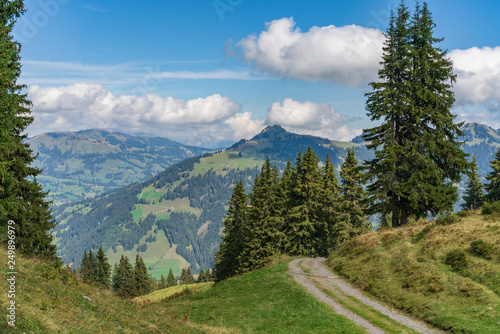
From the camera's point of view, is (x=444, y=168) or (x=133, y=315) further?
(x=444, y=168)

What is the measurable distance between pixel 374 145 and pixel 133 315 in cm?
2828

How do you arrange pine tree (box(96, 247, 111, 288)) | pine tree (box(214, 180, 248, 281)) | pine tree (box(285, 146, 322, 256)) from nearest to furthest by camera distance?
pine tree (box(285, 146, 322, 256)) < pine tree (box(214, 180, 248, 281)) < pine tree (box(96, 247, 111, 288))

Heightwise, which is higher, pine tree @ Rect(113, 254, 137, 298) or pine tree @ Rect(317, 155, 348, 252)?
pine tree @ Rect(317, 155, 348, 252)

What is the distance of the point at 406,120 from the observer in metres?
32.1

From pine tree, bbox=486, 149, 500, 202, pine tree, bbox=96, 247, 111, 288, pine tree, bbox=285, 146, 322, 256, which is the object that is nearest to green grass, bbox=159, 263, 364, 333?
pine tree, bbox=285, 146, 322, 256

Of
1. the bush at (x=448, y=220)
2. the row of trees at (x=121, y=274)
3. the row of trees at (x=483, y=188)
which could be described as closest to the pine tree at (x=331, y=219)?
the bush at (x=448, y=220)

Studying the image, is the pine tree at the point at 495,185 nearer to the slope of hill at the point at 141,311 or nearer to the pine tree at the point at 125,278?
the slope of hill at the point at 141,311

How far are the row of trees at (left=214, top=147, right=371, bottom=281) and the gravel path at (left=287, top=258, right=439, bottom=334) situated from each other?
Answer: 8.60 m

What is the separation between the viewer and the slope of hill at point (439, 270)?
52.4 feet

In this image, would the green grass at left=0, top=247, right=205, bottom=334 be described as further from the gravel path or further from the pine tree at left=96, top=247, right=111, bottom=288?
the pine tree at left=96, top=247, right=111, bottom=288

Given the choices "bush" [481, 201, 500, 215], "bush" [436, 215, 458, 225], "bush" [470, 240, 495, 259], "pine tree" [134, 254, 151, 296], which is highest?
"bush" [481, 201, 500, 215]

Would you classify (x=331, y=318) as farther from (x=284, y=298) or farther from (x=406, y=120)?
(x=406, y=120)

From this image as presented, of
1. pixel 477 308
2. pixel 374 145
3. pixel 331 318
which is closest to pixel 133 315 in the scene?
pixel 331 318

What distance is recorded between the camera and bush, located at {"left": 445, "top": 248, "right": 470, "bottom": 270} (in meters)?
20.2
